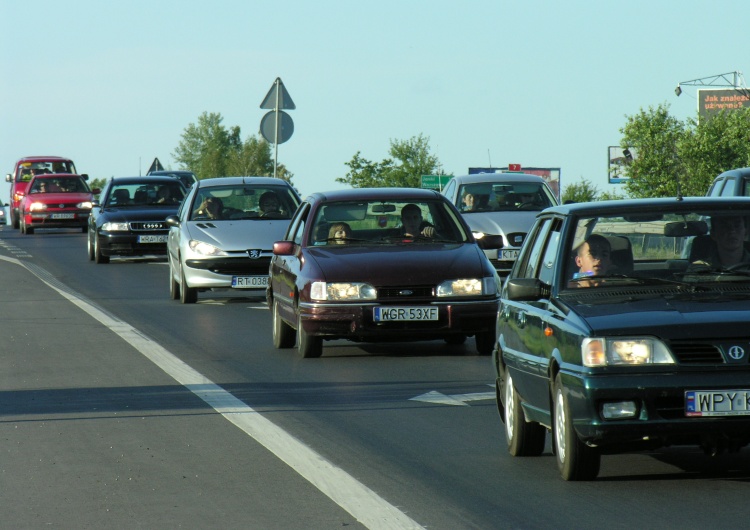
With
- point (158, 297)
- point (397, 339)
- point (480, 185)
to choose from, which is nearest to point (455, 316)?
point (397, 339)

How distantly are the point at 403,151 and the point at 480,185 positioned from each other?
85197 millimetres

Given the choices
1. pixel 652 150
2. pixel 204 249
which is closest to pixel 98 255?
pixel 204 249

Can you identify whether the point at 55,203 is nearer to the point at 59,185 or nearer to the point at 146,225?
the point at 59,185

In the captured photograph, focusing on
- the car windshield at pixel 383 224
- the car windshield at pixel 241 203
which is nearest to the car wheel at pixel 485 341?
the car windshield at pixel 383 224

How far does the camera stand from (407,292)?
14234 mm

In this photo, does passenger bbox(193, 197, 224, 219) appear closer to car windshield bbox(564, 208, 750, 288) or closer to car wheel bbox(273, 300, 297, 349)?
car wheel bbox(273, 300, 297, 349)

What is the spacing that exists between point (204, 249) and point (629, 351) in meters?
14.2

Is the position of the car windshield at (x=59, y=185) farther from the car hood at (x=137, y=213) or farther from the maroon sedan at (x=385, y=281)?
the maroon sedan at (x=385, y=281)

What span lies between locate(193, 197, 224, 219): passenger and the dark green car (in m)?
13.2

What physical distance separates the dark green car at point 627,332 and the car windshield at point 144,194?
22.4 m

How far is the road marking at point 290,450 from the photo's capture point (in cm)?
708

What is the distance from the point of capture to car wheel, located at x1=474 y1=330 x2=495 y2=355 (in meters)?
14.6

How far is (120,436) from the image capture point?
385 inches

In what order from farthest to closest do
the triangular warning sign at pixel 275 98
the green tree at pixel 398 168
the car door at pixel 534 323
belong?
the green tree at pixel 398 168, the triangular warning sign at pixel 275 98, the car door at pixel 534 323
